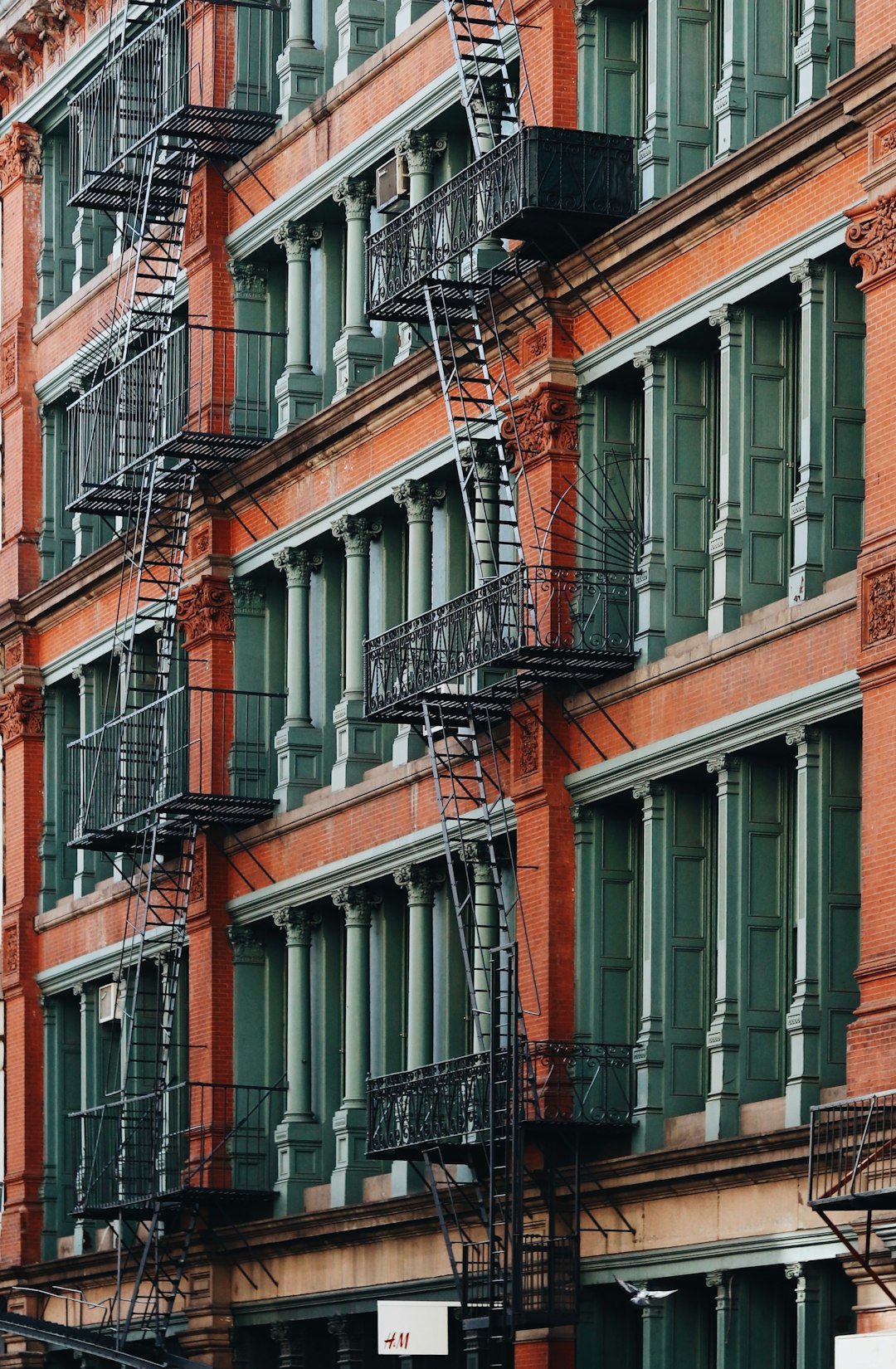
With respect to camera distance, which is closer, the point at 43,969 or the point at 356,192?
the point at 356,192

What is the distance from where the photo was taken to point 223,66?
4784 centimetres

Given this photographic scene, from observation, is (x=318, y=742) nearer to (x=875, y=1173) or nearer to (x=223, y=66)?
(x=223, y=66)

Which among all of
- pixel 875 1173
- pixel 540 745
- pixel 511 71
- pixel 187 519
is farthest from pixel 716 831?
pixel 187 519

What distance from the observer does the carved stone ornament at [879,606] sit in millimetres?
30766

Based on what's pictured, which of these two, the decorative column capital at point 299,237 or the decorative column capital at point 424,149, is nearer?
the decorative column capital at point 424,149

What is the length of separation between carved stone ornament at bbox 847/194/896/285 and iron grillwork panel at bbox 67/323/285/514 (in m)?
15.0

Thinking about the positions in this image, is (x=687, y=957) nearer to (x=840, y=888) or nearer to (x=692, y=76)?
(x=840, y=888)

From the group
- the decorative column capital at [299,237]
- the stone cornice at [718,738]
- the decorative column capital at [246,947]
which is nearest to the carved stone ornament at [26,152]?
the decorative column capital at [299,237]

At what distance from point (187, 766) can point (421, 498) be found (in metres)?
7.15

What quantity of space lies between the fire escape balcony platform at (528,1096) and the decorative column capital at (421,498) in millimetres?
7397

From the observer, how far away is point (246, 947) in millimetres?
45719

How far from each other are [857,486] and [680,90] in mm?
5799

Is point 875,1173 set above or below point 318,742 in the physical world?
below

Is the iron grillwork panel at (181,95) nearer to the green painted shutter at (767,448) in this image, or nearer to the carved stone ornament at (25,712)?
the carved stone ornament at (25,712)
